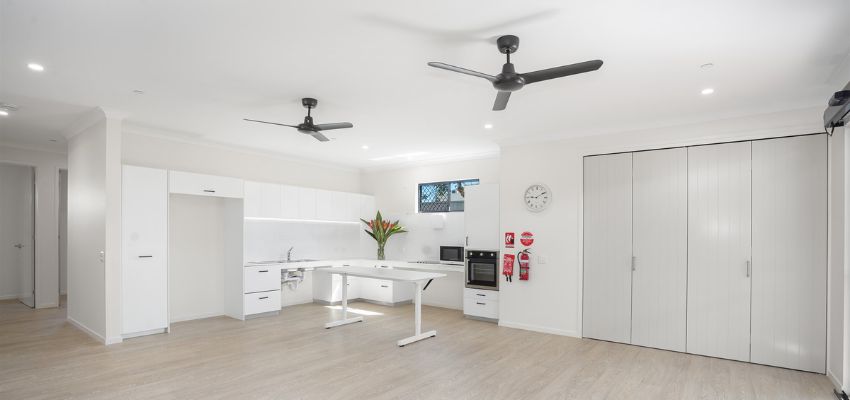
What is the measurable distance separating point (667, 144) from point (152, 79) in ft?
17.4

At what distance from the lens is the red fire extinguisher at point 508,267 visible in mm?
6023

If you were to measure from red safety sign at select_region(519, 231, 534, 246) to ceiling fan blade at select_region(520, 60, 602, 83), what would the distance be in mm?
3196

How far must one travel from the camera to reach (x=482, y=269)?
648cm

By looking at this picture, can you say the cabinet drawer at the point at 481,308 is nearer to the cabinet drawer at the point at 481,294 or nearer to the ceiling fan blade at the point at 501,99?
the cabinet drawer at the point at 481,294

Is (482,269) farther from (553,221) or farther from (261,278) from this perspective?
(261,278)

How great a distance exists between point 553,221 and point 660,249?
1276 mm

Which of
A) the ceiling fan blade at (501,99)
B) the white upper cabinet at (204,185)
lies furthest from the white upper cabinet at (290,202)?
the ceiling fan blade at (501,99)

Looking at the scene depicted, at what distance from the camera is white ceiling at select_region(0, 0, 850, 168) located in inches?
104

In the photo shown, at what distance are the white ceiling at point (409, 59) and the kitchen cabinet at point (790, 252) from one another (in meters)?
0.54

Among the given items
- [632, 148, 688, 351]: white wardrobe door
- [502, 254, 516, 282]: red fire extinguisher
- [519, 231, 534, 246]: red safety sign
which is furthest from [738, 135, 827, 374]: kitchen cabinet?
[502, 254, 516, 282]: red fire extinguisher

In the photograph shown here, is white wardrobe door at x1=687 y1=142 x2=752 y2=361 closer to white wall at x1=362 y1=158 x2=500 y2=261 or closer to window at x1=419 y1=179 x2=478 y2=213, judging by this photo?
white wall at x1=362 y1=158 x2=500 y2=261

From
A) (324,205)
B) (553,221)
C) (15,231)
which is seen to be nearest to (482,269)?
(553,221)

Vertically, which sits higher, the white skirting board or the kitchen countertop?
the kitchen countertop

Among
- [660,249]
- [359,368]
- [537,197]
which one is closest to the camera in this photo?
[359,368]
